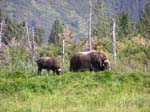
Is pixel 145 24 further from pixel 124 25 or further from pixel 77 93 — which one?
pixel 77 93

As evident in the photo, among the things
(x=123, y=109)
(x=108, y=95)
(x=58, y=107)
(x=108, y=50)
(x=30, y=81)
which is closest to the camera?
(x=123, y=109)

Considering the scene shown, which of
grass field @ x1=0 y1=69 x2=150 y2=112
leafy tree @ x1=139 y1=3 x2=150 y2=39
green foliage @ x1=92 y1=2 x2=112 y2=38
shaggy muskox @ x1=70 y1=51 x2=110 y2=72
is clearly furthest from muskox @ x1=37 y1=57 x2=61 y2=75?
leafy tree @ x1=139 y1=3 x2=150 y2=39

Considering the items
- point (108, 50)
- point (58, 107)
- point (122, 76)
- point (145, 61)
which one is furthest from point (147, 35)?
point (58, 107)

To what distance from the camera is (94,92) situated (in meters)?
22.0

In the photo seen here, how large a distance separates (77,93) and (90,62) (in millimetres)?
9602

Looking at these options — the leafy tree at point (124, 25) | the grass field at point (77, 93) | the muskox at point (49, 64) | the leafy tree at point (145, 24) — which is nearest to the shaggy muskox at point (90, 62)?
the muskox at point (49, 64)

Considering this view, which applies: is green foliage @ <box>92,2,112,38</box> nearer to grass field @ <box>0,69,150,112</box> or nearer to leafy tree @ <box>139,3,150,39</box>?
leafy tree @ <box>139,3,150,39</box>

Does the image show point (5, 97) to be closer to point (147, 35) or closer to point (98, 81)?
point (98, 81)

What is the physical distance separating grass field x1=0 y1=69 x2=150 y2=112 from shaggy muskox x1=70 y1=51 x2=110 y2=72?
5.80 m

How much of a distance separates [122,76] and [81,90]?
10.1 feet

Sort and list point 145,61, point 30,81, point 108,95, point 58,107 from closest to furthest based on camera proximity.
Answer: point 58,107 < point 108,95 < point 30,81 < point 145,61

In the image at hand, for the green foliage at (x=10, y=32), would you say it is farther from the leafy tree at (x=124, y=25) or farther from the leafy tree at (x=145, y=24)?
the leafy tree at (x=145, y=24)

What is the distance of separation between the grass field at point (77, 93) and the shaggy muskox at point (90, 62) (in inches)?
228

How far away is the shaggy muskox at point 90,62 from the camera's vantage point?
31000 mm
